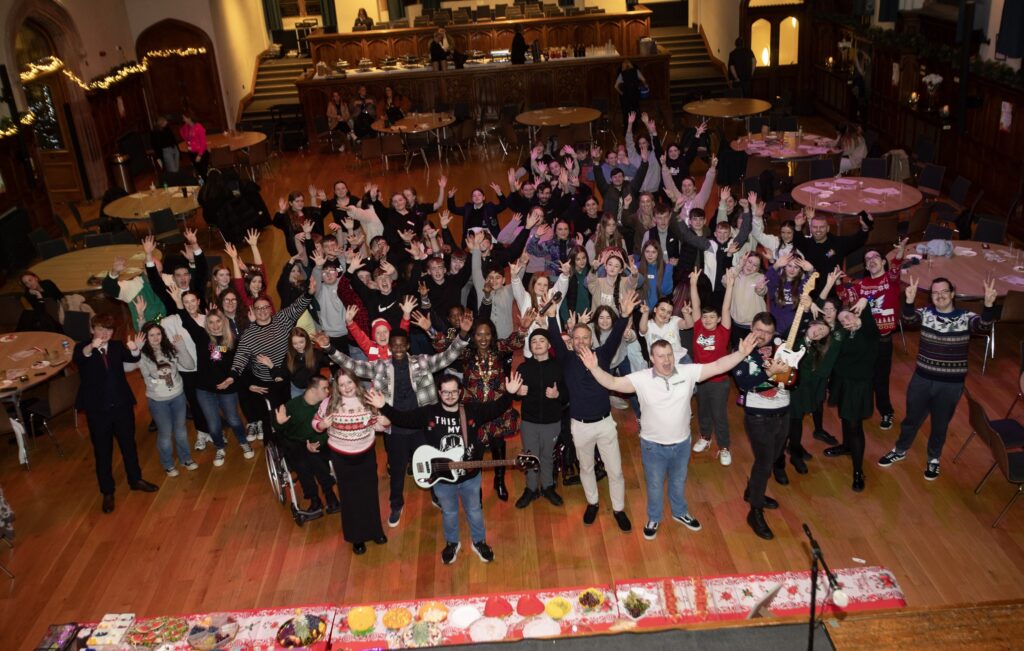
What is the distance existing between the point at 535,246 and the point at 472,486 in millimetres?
3201

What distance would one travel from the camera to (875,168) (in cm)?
1128

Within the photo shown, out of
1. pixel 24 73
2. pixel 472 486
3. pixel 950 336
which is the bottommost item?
pixel 472 486

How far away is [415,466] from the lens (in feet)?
18.3

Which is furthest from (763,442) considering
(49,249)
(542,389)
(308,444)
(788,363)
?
(49,249)

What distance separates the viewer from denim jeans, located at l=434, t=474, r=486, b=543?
18.8 feet

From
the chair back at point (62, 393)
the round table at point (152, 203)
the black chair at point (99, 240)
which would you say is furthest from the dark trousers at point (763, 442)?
the round table at point (152, 203)

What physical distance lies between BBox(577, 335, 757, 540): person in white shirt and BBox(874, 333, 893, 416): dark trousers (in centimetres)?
170

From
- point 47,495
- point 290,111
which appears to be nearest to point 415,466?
point 47,495

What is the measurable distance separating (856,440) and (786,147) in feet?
23.0

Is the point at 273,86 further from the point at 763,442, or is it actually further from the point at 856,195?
the point at 763,442

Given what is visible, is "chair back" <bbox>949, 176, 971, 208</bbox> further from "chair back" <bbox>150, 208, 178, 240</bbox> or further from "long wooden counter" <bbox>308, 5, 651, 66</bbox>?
"long wooden counter" <bbox>308, 5, 651, 66</bbox>

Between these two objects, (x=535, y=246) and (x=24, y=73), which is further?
(x=24, y=73)

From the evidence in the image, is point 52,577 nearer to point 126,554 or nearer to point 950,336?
point 126,554

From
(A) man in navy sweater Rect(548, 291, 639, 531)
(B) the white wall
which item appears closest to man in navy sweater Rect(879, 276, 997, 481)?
(A) man in navy sweater Rect(548, 291, 639, 531)
